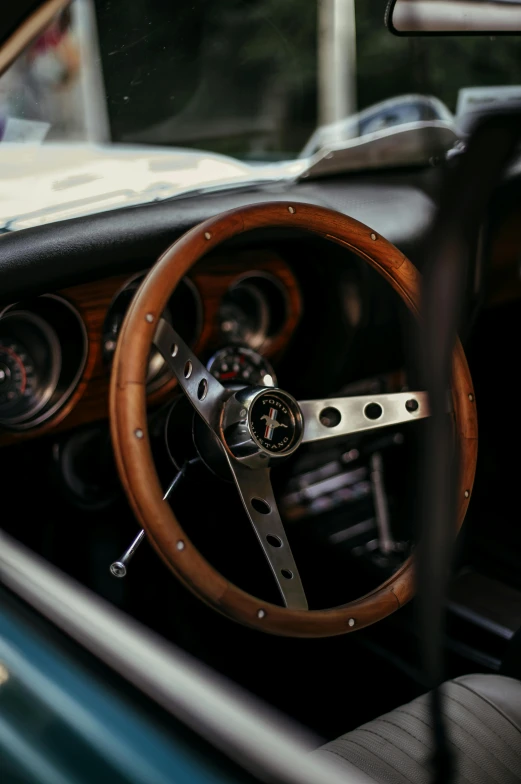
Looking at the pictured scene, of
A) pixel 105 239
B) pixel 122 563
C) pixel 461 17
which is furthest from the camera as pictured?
pixel 105 239

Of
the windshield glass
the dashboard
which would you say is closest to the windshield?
the windshield glass

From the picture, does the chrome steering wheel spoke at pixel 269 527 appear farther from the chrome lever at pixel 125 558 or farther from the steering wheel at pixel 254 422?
the chrome lever at pixel 125 558

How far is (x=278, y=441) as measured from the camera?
1377 millimetres

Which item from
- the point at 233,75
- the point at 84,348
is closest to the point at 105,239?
the point at 84,348

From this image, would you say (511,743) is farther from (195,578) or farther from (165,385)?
(165,385)

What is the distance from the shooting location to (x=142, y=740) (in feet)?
2.46

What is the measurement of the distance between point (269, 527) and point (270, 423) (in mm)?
179

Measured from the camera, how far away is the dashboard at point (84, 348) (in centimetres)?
163

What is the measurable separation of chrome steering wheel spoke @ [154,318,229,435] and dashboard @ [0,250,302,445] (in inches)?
5.4

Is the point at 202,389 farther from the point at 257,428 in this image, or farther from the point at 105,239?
the point at 105,239

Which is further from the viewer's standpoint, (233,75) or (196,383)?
(233,75)

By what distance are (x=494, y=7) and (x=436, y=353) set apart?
81 centimetres

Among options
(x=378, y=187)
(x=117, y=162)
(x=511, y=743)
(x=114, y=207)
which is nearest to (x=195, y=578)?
(x=511, y=743)

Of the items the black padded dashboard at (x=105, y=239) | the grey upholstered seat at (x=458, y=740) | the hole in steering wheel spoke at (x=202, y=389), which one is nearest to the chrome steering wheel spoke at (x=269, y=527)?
the hole in steering wheel spoke at (x=202, y=389)
